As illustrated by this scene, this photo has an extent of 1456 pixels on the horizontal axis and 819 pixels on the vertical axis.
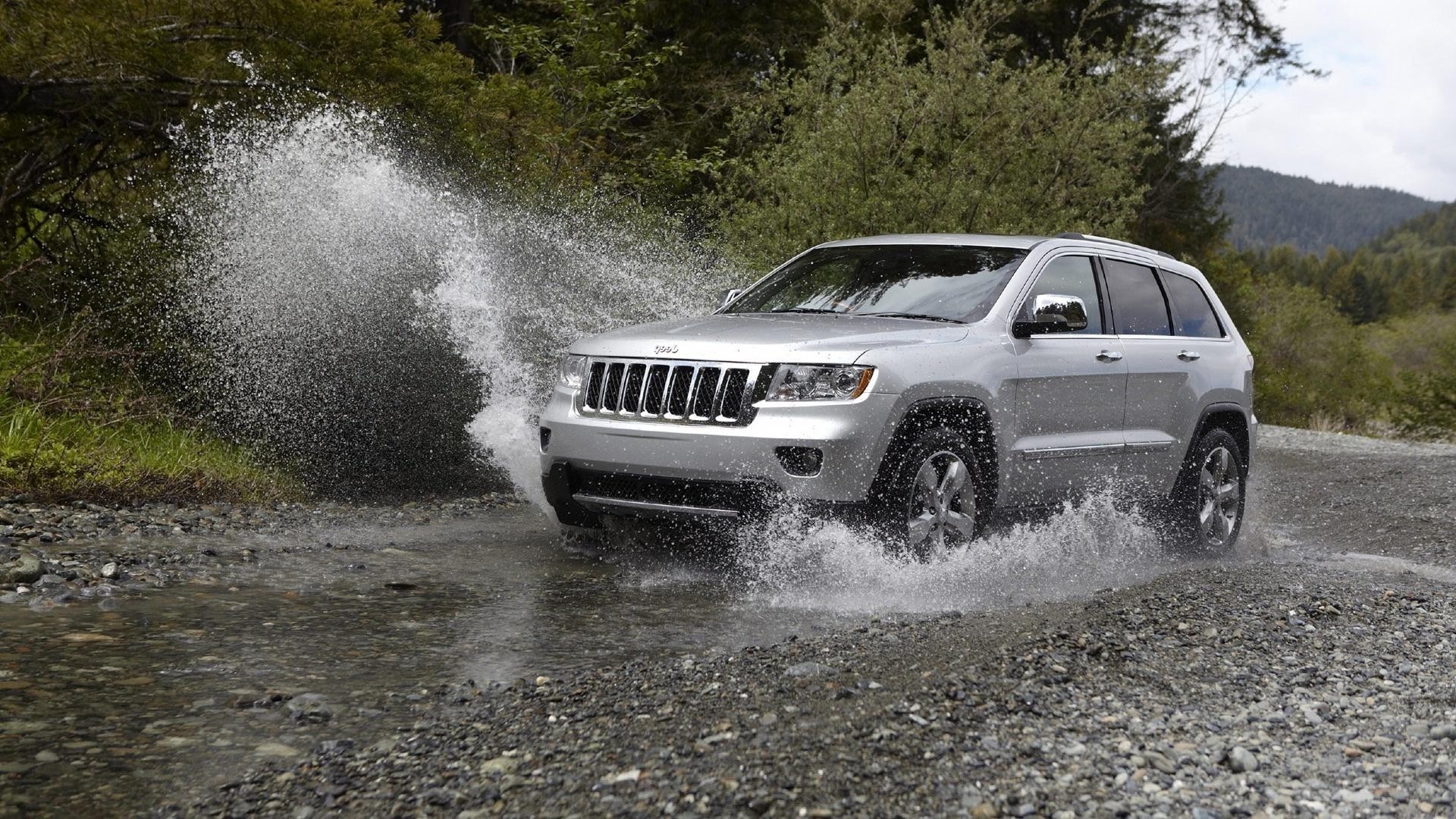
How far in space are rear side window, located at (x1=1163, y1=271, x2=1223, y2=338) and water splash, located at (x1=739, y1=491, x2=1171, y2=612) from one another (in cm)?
167

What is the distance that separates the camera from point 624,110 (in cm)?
1656

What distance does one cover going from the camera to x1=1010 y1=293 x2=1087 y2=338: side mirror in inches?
257

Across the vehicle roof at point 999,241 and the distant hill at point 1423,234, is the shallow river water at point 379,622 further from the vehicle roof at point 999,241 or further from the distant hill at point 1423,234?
the distant hill at point 1423,234

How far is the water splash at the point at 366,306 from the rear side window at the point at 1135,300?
12.3ft

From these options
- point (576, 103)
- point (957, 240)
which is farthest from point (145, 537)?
point (576, 103)

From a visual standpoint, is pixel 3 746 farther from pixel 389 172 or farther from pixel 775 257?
pixel 775 257

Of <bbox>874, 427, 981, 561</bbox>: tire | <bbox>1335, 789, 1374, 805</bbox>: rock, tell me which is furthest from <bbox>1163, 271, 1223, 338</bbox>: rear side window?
<bbox>1335, 789, 1374, 805</bbox>: rock

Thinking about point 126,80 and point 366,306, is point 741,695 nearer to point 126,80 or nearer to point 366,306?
point 366,306

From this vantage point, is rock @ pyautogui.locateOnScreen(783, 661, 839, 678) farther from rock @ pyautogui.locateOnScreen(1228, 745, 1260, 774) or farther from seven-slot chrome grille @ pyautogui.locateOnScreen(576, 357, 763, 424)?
seven-slot chrome grille @ pyautogui.locateOnScreen(576, 357, 763, 424)

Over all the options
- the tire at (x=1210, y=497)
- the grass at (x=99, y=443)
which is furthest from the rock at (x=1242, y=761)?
the grass at (x=99, y=443)

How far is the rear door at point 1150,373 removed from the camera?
7.42 meters

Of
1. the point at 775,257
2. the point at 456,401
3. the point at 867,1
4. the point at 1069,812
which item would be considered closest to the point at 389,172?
the point at 456,401

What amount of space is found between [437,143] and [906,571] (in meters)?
7.34

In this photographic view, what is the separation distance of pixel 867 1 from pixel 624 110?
3293 millimetres
